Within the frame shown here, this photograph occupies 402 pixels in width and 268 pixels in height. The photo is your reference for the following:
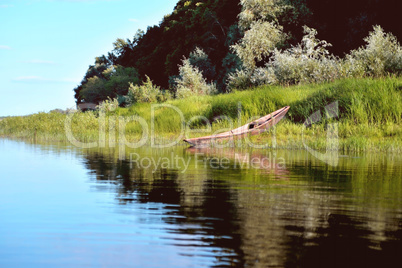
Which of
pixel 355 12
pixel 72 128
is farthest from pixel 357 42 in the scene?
pixel 72 128

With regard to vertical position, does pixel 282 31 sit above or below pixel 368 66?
above

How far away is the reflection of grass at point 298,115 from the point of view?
59.7ft

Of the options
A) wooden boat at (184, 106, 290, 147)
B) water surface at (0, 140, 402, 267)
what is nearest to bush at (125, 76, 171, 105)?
wooden boat at (184, 106, 290, 147)

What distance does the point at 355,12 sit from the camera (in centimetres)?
3406

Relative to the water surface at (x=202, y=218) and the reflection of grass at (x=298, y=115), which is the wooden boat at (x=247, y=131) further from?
the water surface at (x=202, y=218)

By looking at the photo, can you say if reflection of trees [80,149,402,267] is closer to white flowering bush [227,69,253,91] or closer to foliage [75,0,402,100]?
foliage [75,0,402,100]

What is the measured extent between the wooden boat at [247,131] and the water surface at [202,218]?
28.0 feet

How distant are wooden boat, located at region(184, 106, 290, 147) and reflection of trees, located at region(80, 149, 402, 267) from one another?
26.7 ft

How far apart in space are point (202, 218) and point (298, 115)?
16.9 meters

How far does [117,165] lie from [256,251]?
27.3ft

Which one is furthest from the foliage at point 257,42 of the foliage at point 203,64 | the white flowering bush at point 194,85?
the foliage at point 203,64

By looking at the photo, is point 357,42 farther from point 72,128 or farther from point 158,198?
point 158,198

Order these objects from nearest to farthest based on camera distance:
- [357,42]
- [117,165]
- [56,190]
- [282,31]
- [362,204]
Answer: [362,204], [56,190], [117,165], [357,42], [282,31]

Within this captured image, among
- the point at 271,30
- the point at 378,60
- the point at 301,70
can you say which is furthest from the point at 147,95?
the point at 378,60
